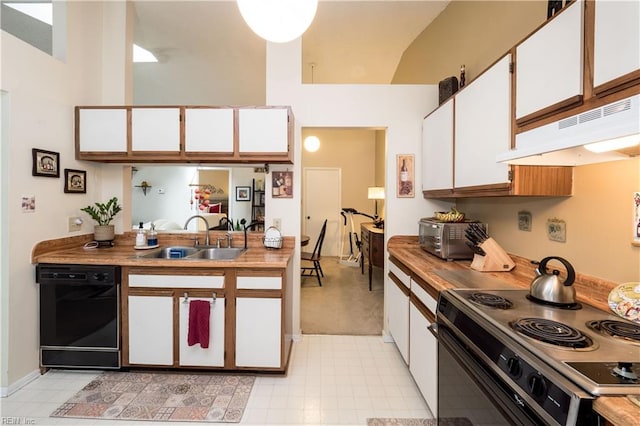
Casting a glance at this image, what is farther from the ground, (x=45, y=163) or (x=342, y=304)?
(x=45, y=163)

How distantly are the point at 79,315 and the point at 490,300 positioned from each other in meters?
2.75

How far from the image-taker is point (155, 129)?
2367 millimetres

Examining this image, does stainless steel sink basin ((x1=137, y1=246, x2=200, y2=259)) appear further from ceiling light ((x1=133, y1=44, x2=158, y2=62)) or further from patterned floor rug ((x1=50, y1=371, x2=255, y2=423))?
ceiling light ((x1=133, y1=44, x2=158, y2=62))

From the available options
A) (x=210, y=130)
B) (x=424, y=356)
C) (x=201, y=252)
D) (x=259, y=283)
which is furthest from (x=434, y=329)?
(x=210, y=130)

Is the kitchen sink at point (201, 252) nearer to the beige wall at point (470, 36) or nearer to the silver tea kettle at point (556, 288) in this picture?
the silver tea kettle at point (556, 288)

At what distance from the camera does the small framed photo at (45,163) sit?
2066 mm

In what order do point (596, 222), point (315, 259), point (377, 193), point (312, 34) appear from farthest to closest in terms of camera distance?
point (377, 193), point (315, 259), point (312, 34), point (596, 222)

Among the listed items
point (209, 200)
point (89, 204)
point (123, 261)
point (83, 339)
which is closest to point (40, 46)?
point (89, 204)

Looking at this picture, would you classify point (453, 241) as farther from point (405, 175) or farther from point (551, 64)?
point (551, 64)

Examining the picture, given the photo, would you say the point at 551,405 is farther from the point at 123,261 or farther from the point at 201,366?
the point at 123,261

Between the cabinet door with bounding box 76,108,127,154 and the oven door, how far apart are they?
2.81 metres

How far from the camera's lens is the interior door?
653 cm

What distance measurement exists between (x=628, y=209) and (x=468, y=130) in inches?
36.3

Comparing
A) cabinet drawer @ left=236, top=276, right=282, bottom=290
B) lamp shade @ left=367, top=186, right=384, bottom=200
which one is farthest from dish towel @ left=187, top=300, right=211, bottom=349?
lamp shade @ left=367, top=186, right=384, bottom=200
